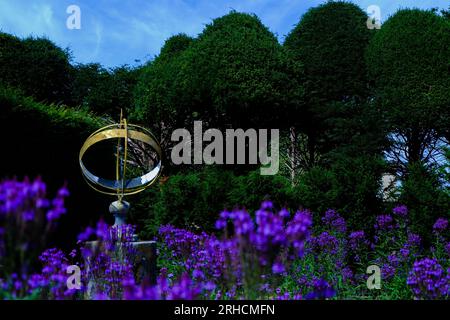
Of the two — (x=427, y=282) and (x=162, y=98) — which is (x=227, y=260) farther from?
(x=162, y=98)

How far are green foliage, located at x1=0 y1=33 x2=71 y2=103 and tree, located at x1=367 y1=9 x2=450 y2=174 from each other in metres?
13.4

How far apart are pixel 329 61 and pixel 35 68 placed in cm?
1228

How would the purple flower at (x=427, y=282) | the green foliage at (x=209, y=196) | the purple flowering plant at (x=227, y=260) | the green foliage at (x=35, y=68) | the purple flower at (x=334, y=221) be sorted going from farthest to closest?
the green foliage at (x=35, y=68) < the green foliage at (x=209, y=196) < the purple flower at (x=334, y=221) < the purple flower at (x=427, y=282) < the purple flowering plant at (x=227, y=260)

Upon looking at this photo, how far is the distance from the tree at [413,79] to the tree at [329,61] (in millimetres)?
891

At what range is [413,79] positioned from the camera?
17.1 m

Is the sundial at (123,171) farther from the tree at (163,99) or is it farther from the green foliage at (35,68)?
the green foliage at (35,68)

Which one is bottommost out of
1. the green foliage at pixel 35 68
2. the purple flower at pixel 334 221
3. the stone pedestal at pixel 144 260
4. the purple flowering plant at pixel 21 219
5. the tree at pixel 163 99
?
the stone pedestal at pixel 144 260

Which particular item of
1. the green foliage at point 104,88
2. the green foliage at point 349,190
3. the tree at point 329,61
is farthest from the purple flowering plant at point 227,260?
the green foliage at point 104,88

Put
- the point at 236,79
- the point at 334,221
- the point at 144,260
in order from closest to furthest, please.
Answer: the point at 144,260 < the point at 334,221 < the point at 236,79

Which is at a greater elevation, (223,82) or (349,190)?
(223,82)

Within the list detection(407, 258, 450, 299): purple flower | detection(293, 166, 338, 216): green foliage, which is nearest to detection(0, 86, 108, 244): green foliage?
detection(293, 166, 338, 216): green foliage

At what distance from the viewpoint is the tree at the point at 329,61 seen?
18.7 meters

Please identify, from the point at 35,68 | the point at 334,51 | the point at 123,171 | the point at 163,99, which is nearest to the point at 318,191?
the point at 123,171

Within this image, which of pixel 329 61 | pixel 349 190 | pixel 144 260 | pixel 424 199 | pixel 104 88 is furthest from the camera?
pixel 104 88
